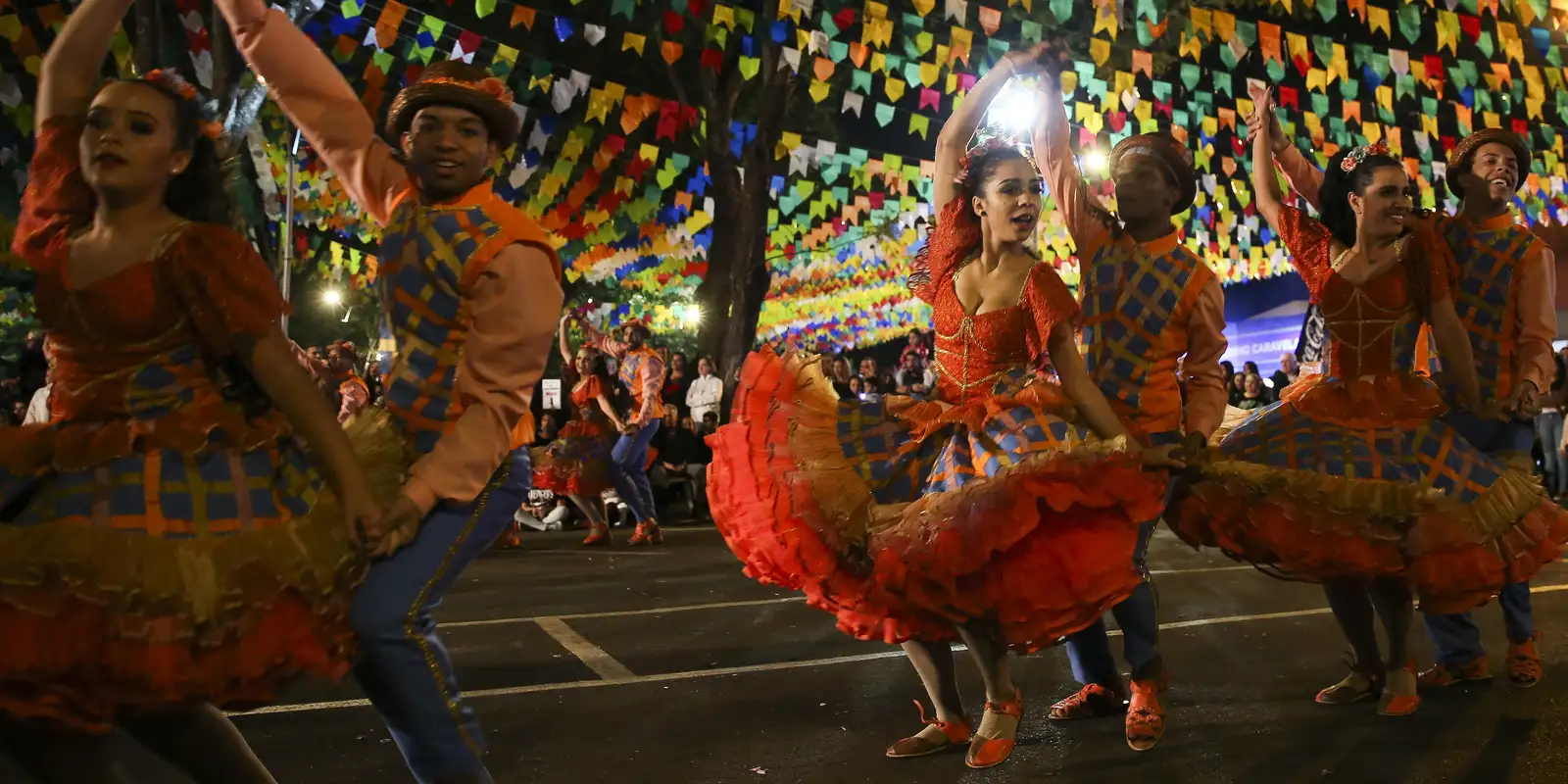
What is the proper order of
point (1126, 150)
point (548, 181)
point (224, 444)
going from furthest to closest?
point (548, 181) → point (1126, 150) → point (224, 444)

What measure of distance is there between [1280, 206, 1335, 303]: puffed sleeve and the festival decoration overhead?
3.22 m

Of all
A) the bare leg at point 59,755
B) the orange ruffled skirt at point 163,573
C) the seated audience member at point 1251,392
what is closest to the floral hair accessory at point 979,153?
the orange ruffled skirt at point 163,573

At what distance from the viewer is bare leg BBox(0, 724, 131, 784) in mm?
2291

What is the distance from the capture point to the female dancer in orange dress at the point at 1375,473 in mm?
4258

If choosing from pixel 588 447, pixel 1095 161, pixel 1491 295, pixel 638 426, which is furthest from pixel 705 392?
pixel 1491 295

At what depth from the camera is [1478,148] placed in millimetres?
5348

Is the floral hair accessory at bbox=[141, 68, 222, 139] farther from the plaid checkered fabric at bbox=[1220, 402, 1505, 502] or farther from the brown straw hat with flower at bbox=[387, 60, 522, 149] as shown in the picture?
the plaid checkered fabric at bbox=[1220, 402, 1505, 502]

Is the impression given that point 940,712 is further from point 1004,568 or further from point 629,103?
point 629,103

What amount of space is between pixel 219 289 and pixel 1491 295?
16.5ft

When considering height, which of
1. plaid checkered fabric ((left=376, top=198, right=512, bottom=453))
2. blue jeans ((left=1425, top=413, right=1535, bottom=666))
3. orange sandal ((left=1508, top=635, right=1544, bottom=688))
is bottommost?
orange sandal ((left=1508, top=635, right=1544, bottom=688))

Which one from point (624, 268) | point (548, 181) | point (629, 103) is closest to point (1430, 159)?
point (629, 103)

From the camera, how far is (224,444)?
96.3 inches

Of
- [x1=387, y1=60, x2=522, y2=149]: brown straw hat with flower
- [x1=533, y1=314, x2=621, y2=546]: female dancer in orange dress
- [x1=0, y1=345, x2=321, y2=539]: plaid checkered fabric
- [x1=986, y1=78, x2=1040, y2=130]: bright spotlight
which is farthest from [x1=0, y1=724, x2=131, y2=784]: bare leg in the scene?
[x1=986, y1=78, x2=1040, y2=130]: bright spotlight

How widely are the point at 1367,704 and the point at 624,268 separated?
27.4 metres
